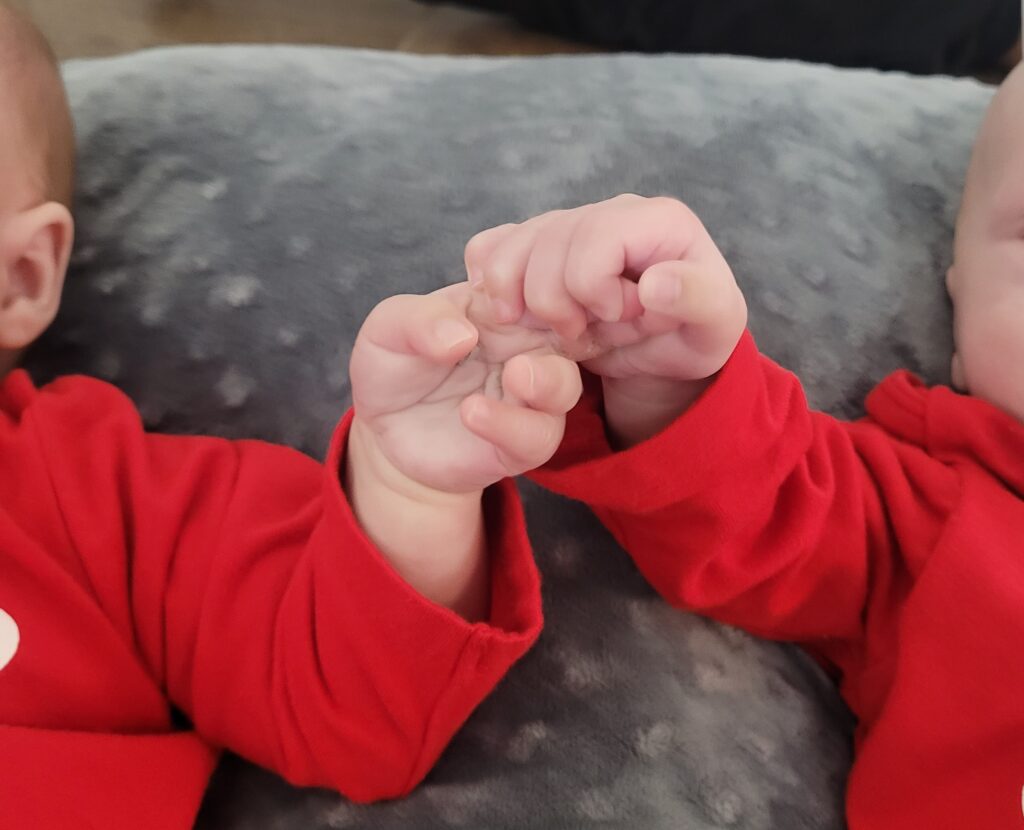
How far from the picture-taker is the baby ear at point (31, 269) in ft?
2.13

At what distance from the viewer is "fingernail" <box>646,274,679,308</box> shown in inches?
16.6

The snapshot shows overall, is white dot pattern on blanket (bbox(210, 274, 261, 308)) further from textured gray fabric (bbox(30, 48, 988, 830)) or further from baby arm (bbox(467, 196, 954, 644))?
baby arm (bbox(467, 196, 954, 644))

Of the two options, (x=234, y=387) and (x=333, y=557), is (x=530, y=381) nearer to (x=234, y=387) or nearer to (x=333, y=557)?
(x=333, y=557)

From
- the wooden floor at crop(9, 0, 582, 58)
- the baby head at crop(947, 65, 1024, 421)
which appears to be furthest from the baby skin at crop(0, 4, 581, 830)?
the wooden floor at crop(9, 0, 582, 58)

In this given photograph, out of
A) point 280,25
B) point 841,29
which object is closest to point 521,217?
point 841,29

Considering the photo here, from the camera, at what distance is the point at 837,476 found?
632mm

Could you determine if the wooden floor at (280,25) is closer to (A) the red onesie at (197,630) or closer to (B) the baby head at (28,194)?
(B) the baby head at (28,194)

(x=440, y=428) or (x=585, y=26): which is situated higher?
(x=440, y=428)

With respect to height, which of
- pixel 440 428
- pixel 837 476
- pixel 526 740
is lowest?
pixel 526 740

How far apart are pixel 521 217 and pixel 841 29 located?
0.88 m

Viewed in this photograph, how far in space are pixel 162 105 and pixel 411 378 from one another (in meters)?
0.49

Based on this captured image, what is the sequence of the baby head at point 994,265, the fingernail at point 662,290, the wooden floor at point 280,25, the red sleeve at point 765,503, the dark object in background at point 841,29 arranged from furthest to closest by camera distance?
1. the wooden floor at point 280,25
2. the dark object in background at point 841,29
3. the baby head at point 994,265
4. the red sleeve at point 765,503
5. the fingernail at point 662,290

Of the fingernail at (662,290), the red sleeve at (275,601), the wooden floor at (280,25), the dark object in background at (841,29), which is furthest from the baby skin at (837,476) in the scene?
the wooden floor at (280,25)

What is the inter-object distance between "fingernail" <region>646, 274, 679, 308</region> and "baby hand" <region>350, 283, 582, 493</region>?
0.17ft
